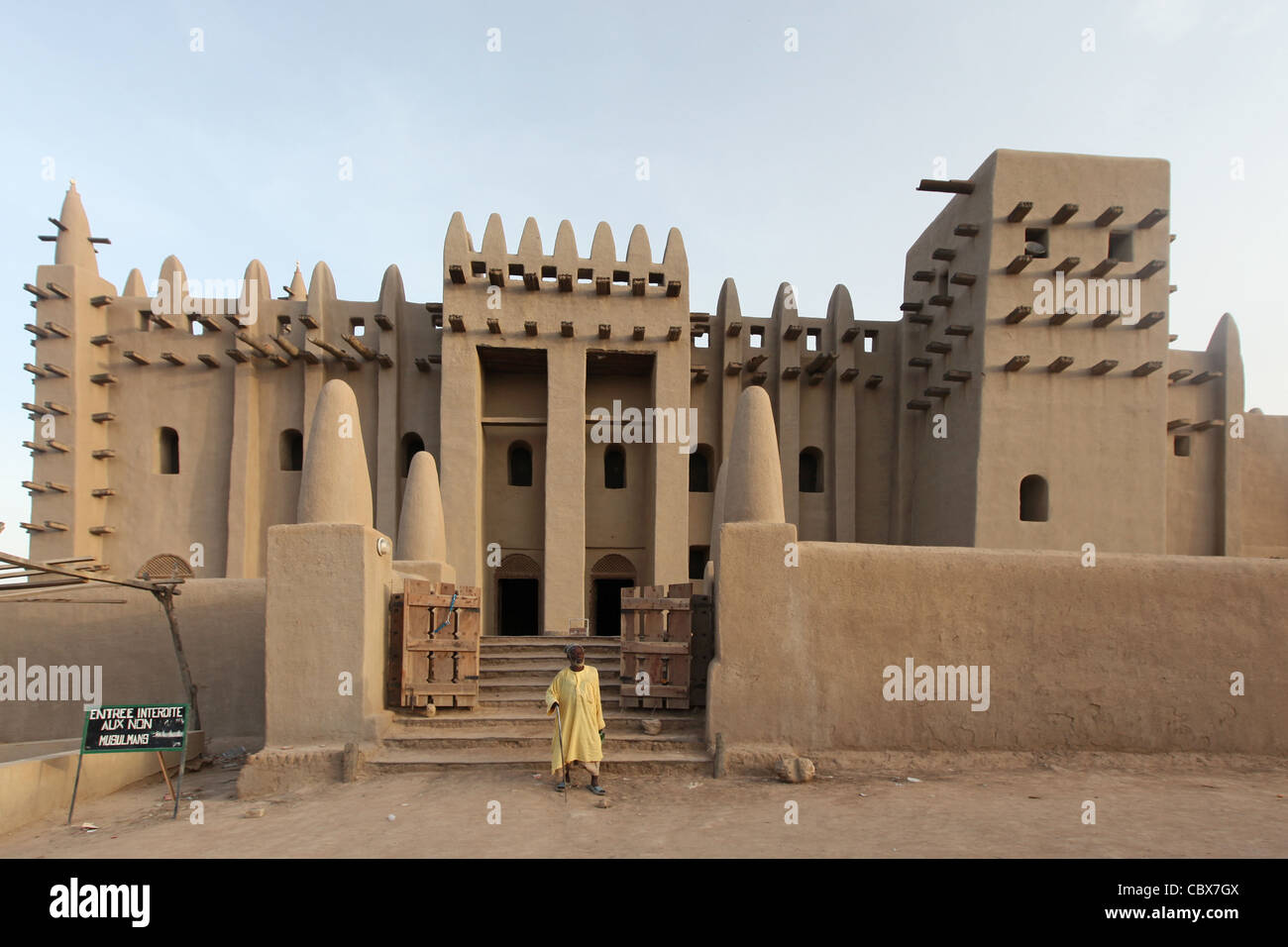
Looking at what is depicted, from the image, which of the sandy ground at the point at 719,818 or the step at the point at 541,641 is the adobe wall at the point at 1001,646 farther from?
the step at the point at 541,641

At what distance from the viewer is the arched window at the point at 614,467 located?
21109 mm

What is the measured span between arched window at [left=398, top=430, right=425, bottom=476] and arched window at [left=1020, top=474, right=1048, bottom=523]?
507 inches

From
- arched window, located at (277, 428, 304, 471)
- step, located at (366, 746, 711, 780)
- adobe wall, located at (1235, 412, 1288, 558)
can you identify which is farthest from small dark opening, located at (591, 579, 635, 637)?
adobe wall, located at (1235, 412, 1288, 558)

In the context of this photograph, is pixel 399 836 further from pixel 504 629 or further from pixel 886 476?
pixel 886 476

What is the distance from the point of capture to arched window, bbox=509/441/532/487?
69.3ft

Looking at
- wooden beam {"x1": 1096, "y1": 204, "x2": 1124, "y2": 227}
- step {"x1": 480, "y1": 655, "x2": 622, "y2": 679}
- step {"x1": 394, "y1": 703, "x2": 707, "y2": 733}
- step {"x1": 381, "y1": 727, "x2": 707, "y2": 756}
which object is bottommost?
step {"x1": 381, "y1": 727, "x2": 707, "y2": 756}

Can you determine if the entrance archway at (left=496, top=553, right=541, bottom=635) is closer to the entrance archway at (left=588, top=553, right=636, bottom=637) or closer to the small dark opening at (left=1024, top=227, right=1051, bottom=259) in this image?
the entrance archway at (left=588, top=553, right=636, bottom=637)

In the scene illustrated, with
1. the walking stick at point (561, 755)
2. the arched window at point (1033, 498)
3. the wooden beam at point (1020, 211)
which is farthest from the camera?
the arched window at point (1033, 498)

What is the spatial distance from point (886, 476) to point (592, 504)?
6845mm

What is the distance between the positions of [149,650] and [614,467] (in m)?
11.5

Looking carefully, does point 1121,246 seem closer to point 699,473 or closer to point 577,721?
point 699,473

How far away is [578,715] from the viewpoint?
28.3ft

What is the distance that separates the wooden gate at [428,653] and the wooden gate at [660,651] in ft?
6.08

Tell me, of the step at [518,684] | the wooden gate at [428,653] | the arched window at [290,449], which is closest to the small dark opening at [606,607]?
the arched window at [290,449]
